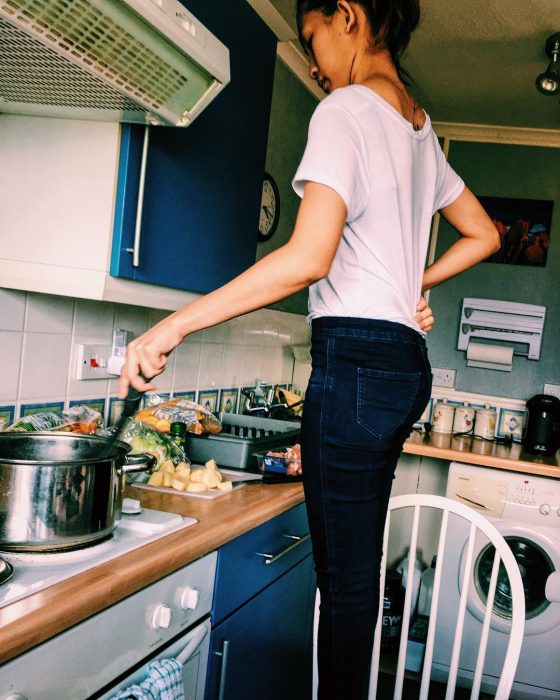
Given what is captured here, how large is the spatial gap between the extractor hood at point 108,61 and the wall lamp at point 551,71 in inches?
68.4

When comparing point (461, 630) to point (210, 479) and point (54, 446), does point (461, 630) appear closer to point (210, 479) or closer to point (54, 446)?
point (210, 479)

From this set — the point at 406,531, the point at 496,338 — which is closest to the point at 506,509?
the point at 406,531

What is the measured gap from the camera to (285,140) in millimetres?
2771

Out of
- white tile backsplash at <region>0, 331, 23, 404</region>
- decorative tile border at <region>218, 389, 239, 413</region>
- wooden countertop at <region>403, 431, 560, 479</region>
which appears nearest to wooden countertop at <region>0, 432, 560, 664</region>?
white tile backsplash at <region>0, 331, 23, 404</region>

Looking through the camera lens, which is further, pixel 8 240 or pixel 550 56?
pixel 550 56

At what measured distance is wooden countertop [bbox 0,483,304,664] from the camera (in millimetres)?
837

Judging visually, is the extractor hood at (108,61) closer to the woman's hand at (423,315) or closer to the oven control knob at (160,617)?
the woman's hand at (423,315)

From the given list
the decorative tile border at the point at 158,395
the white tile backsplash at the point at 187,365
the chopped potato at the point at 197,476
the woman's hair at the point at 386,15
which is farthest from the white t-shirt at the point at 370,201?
the white tile backsplash at the point at 187,365

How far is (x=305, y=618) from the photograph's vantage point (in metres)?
2.00

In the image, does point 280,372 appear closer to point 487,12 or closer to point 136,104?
point 487,12

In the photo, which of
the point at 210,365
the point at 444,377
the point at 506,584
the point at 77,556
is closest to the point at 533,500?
the point at 506,584

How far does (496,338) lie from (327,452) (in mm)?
2741

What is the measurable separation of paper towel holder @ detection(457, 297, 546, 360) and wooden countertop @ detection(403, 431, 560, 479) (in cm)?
58

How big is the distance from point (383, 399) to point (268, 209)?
1.65 metres
